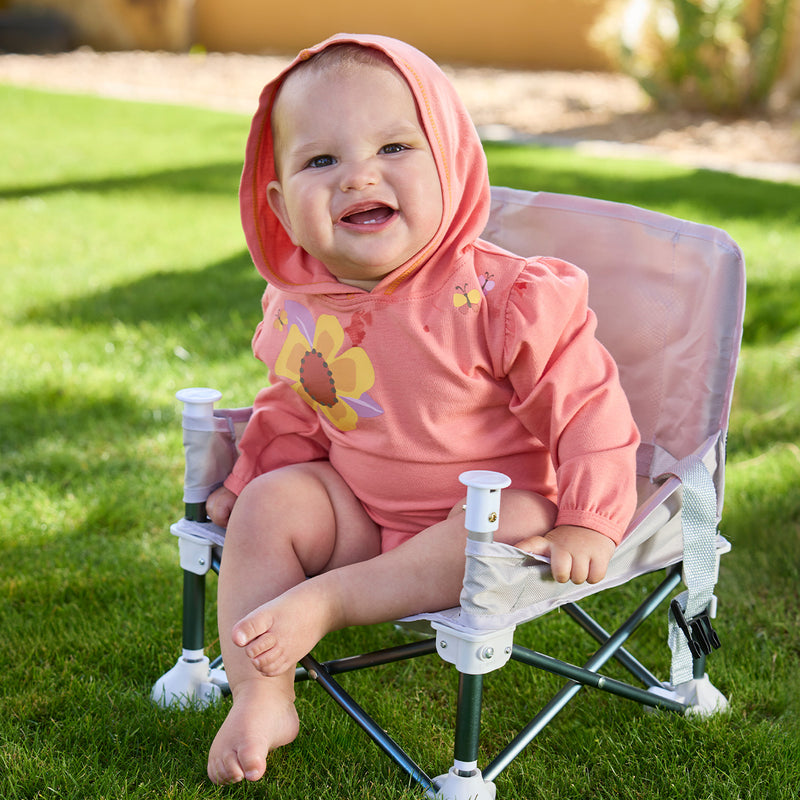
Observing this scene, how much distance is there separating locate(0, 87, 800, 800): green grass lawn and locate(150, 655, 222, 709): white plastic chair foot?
3 cm

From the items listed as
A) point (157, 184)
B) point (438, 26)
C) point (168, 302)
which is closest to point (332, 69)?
point (168, 302)

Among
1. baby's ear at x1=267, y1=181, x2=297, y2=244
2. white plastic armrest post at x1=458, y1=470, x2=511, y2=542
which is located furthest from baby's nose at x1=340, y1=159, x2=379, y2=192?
white plastic armrest post at x1=458, y1=470, x2=511, y2=542

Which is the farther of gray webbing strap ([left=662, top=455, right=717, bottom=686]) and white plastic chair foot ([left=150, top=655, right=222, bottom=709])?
white plastic chair foot ([left=150, top=655, right=222, bottom=709])

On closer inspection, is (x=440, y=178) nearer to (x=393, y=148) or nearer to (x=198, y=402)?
(x=393, y=148)

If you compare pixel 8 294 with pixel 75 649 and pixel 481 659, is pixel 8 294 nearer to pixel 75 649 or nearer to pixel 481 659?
pixel 75 649

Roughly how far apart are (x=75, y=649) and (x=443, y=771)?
0.83 metres

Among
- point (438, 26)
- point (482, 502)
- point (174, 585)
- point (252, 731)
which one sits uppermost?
point (438, 26)

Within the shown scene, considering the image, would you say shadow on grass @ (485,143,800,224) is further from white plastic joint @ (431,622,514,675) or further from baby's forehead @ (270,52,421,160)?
white plastic joint @ (431,622,514,675)

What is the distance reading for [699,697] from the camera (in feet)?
6.53

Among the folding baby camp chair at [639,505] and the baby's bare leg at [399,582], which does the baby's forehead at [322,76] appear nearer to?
the folding baby camp chair at [639,505]

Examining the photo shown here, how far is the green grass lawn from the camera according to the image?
182 centimetres

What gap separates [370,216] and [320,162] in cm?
12

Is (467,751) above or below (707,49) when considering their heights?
below

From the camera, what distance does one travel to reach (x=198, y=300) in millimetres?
4496
